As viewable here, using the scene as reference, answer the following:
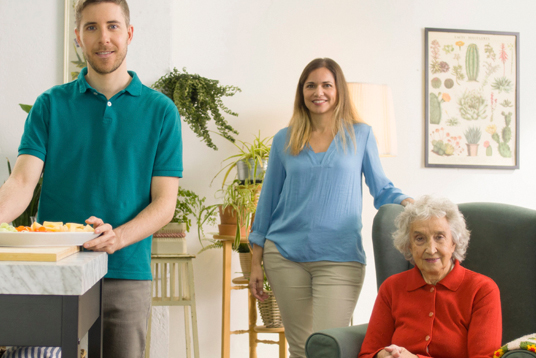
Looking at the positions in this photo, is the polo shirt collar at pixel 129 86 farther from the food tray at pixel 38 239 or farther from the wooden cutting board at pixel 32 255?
the wooden cutting board at pixel 32 255

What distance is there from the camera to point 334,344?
53.5 inches

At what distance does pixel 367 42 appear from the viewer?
3.01 meters

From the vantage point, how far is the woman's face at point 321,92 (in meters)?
1.82

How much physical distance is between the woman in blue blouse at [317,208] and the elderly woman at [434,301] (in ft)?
0.73

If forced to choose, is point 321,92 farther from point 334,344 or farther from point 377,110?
point 334,344

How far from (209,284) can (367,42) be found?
180 centimetres

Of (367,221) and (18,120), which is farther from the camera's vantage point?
(367,221)

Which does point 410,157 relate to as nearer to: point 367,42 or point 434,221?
point 367,42

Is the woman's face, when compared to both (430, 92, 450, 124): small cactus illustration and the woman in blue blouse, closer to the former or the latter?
the woman in blue blouse

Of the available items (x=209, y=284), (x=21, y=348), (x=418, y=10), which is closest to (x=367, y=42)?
(x=418, y=10)

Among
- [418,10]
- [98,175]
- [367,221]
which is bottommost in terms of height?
[367,221]

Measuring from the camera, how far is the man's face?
49.4 inches

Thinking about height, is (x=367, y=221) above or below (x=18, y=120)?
below

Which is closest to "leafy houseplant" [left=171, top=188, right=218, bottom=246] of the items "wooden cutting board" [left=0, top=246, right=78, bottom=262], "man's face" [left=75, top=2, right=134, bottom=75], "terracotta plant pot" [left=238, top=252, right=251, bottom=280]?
"terracotta plant pot" [left=238, top=252, right=251, bottom=280]
